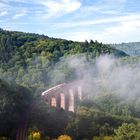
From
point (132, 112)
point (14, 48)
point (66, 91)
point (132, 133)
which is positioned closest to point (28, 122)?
point (132, 133)

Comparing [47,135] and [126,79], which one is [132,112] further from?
[47,135]

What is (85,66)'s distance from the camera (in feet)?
490

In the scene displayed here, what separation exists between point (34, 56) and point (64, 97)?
7132cm

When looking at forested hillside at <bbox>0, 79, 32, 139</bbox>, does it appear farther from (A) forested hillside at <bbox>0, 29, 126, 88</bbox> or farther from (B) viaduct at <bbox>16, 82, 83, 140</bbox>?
(A) forested hillside at <bbox>0, 29, 126, 88</bbox>

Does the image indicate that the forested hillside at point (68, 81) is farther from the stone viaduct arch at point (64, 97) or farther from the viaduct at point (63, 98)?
the stone viaduct arch at point (64, 97)

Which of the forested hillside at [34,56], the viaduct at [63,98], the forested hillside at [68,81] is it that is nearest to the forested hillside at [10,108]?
the forested hillside at [68,81]

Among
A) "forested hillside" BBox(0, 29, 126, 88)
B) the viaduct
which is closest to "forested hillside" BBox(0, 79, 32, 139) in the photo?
the viaduct

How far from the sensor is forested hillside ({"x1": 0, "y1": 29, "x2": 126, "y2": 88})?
129100 mm

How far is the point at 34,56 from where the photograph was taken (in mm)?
152625

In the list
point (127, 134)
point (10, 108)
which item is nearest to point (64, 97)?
point (10, 108)

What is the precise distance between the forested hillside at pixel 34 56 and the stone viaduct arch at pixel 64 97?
2333 cm

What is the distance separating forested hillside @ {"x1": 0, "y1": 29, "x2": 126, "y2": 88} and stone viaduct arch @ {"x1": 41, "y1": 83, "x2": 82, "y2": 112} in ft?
76.6

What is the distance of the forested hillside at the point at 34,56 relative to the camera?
129 meters

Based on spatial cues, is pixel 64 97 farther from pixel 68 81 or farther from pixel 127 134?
pixel 68 81
